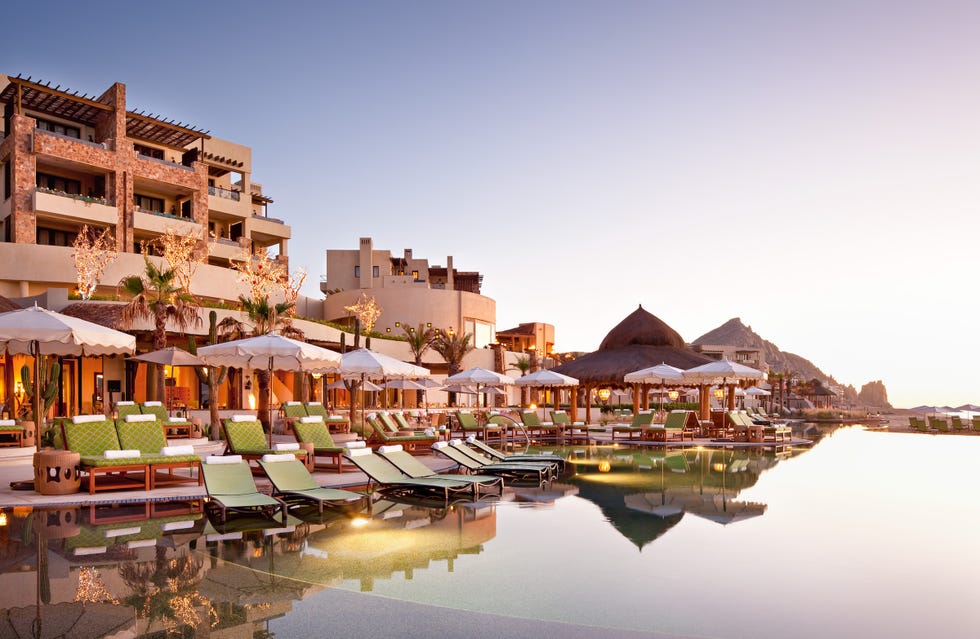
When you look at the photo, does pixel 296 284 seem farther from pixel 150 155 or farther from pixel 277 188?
pixel 277 188

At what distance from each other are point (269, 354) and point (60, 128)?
3152cm

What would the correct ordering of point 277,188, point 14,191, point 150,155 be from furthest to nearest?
1. point 277,188
2. point 150,155
3. point 14,191

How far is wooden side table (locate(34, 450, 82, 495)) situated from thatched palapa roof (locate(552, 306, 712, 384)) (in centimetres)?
2186

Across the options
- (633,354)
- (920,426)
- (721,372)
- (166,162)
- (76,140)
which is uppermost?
(166,162)

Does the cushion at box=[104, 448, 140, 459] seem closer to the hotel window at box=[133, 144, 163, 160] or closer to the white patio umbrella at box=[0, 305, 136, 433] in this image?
the white patio umbrella at box=[0, 305, 136, 433]

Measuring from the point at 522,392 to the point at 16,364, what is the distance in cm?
3272

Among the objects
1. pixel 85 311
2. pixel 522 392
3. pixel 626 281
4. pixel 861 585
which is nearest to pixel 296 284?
pixel 85 311

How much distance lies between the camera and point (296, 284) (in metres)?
36.6

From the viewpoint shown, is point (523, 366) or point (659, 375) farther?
→ point (523, 366)

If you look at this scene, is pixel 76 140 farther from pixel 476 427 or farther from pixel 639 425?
pixel 639 425

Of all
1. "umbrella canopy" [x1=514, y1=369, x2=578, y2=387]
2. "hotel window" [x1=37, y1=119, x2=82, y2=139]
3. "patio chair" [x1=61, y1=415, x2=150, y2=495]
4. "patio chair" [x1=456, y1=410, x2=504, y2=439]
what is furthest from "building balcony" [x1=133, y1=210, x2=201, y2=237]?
"patio chair" [x1=61, y1=415, x2=150, y2=495]

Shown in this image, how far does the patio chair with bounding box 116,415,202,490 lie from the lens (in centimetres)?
1030

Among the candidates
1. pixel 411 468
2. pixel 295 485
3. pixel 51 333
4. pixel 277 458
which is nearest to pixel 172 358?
pixel 51 333

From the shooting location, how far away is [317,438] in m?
13.4
